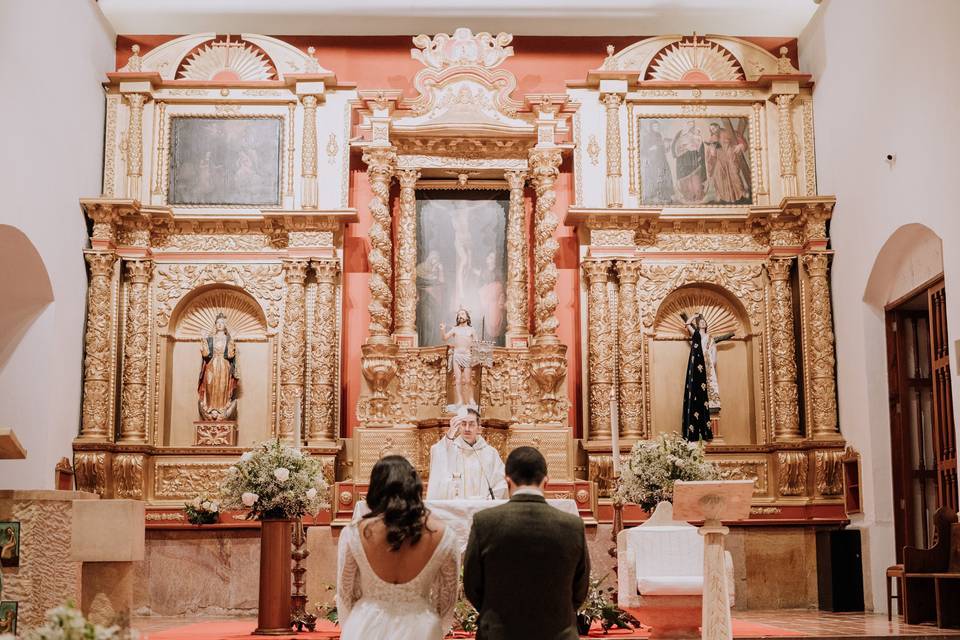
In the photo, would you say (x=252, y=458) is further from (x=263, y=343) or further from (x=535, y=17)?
(x=535, y=17)

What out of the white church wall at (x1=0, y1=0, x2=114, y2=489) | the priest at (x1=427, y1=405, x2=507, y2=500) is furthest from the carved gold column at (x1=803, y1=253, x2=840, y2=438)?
the white church wall at (x1=0, y1=0, x2=114, y2=489)

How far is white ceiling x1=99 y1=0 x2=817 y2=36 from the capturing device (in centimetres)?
1639

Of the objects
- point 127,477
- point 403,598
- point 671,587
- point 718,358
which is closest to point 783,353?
point 718,358

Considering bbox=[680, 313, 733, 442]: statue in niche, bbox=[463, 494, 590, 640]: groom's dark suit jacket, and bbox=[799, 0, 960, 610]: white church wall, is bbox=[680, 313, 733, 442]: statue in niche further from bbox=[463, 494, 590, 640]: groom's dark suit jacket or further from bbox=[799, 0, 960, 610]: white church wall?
bbox=[463, 494, 590, 640]: groom's dark suit jacket

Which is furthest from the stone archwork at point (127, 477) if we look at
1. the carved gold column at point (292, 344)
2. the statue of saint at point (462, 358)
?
the statue of saint at point (462, 358)

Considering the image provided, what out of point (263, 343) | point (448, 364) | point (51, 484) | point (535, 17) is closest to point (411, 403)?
point (448, 364)

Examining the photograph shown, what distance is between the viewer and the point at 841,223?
1521cm

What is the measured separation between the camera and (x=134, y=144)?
15898 millimetres

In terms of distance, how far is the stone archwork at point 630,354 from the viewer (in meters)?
15.3

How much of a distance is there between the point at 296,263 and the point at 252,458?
5.72 metres

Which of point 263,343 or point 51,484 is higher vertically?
point 263,343

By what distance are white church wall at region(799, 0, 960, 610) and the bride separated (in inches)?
315

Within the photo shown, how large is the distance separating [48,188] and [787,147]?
371 inches

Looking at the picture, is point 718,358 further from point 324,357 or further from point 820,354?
point 324,357
